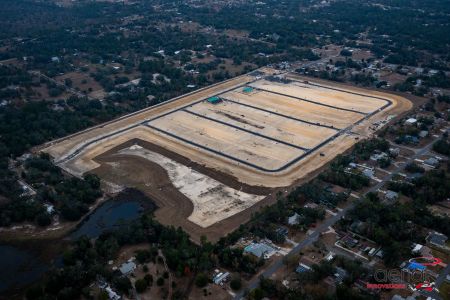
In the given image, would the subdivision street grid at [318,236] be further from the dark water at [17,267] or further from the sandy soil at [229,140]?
the dark water at [17,267]

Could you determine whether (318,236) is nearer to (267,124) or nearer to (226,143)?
(226,143)

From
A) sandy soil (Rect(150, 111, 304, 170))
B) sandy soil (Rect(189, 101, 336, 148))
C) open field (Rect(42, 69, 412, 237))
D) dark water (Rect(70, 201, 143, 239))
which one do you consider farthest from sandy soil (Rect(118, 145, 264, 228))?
sandy soil (Rect(189, 101, 336, 148))

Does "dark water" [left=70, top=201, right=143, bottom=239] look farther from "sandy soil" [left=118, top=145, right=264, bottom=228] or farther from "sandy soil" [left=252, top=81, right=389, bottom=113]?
"sandy soil" [left=252, top=81, right=389, bottom=113]

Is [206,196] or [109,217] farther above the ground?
[206,196]

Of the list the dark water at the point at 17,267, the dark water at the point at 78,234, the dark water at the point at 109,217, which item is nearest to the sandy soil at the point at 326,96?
the dark water at the point at 78,234

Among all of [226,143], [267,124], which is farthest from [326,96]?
[226,143]
